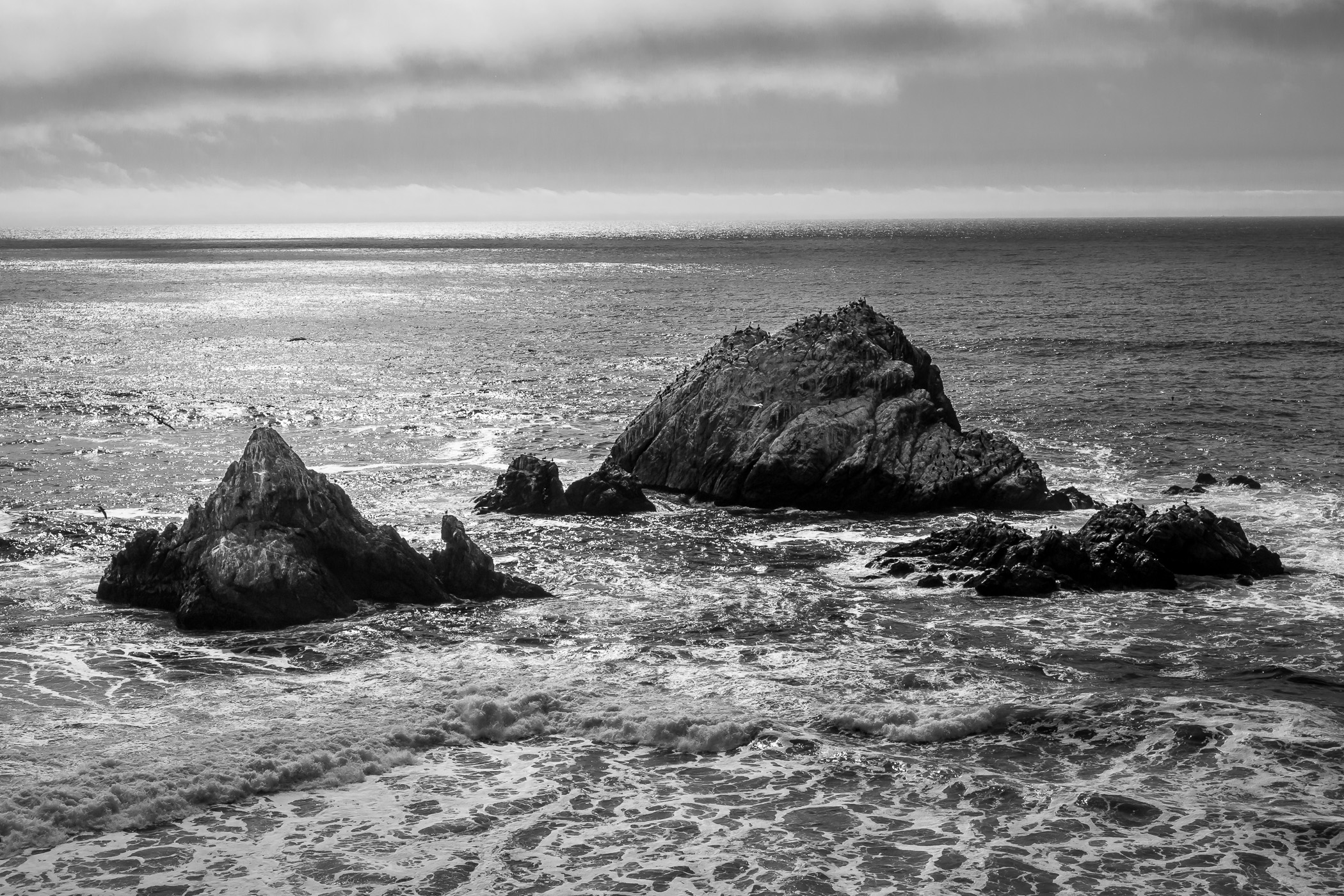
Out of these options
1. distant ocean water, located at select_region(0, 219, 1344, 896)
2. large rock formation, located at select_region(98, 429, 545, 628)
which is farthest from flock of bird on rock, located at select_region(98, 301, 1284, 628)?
distant ocean water, located at select_region(0, 219, 1344, 896)

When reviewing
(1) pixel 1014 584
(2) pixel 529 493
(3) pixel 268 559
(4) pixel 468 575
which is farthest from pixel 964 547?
(3) pixel 268 559

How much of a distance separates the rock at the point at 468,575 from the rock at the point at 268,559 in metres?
0.30

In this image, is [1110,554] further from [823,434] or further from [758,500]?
[758,500]

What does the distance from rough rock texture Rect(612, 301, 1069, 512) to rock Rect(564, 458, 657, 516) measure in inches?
92.3

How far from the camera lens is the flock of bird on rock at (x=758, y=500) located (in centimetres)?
2309

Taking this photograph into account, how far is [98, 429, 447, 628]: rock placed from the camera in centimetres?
2225

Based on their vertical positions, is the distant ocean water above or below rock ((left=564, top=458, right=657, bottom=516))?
below

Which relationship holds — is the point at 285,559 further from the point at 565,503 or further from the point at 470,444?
the point at 470,444

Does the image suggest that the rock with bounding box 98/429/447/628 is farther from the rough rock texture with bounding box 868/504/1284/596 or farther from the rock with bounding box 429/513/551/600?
the rough rock texture with bounding box 868/504/1284/596

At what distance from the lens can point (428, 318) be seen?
87250mm

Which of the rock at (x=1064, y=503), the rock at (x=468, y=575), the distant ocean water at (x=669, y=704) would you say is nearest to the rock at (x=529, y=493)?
the distant ocean water at (x=669, y=704)

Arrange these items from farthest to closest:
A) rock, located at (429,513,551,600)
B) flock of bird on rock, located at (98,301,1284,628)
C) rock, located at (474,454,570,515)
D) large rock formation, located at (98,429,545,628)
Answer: rock, located at (474,454,570,515)
rock, located at (429,513,551,600)
flock of bird on rock, located at (98,301,1284,628)
large rock formation, located at (98,429,545,628)

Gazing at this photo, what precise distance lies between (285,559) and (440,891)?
35.0 feet

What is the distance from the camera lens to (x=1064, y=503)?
31062 millimetres
